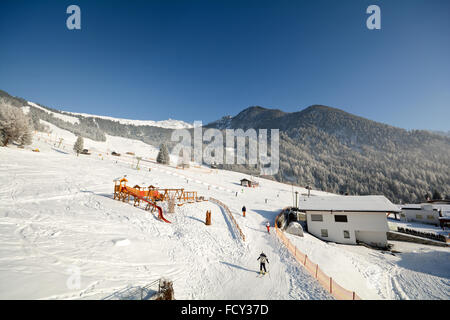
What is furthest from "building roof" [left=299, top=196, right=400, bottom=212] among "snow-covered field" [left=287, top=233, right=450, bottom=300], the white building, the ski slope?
the ski slope

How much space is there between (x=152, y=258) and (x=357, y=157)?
18636 cm

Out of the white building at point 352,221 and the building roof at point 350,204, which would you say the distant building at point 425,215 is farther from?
the white building at point 352,221

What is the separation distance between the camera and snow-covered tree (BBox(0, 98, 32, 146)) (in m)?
35.4

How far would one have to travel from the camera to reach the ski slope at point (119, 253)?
700cm

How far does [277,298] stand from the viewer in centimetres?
795

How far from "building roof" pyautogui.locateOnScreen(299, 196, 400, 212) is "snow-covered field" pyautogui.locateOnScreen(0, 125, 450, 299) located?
509 cm

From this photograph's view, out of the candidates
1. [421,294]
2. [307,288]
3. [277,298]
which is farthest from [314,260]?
[277,298]

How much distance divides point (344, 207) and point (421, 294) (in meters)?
12.4

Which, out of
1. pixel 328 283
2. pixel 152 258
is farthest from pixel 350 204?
pixel 152 258

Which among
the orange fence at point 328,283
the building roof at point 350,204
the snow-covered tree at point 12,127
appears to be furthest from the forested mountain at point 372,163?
the orange fence at point 328,283

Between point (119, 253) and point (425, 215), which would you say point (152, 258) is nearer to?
point (119, 253)

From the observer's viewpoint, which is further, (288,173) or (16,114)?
(288,173)

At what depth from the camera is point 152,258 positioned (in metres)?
10.4
